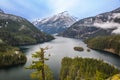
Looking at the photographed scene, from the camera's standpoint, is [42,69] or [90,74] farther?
[90,74]

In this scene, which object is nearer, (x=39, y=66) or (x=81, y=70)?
(x=39, y=66)

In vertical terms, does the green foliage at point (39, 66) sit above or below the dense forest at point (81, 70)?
above

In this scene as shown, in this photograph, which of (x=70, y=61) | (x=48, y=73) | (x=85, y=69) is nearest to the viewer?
(x=48, y=73)

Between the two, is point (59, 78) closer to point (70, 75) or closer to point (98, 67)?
point (70, 75)

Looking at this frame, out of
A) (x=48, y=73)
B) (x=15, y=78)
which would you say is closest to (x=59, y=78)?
(x=15, y=78)

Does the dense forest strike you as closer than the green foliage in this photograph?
No

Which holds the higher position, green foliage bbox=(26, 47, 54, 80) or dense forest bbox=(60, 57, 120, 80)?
green foliage bbox=(26, 47, 54, 80)

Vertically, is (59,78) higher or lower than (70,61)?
lower

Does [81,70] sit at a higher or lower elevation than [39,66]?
lower

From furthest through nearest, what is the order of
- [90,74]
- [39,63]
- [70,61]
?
[70,61] < [90,74] < [39,63]

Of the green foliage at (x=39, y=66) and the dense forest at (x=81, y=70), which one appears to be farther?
the dense forest at (x=81, y=70)
